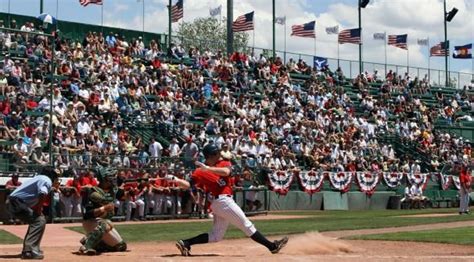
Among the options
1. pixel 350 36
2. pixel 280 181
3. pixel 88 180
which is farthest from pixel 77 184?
pixel 350 36

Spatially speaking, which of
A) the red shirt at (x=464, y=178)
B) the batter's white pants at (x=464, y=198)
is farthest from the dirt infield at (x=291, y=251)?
the red shirt at (x=464, y=178)

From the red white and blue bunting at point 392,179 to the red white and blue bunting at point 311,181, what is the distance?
445 centimetres

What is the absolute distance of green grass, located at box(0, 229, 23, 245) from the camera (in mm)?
17141

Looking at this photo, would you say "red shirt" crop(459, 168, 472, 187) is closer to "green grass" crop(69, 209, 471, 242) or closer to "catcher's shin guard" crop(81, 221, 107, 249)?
"green grass" crop(69, 209, 471, 242)

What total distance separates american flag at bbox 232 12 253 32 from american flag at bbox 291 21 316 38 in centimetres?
436

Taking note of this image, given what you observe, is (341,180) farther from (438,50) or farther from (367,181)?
(438,50)

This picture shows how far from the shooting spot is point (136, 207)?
85.8 ft

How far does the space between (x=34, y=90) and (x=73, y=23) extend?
13.1m

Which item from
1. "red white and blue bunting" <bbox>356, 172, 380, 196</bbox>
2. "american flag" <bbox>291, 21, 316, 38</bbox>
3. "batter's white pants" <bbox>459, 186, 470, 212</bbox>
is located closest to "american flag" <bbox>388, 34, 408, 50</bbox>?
"american flag" <bbox>291, 21, 316, 38</bbox>

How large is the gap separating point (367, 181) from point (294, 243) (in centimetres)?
2411

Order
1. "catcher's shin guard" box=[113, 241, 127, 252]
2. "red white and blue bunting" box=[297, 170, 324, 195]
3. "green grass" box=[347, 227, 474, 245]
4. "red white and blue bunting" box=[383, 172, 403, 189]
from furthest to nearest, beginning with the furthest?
1. "red white and blue bunting" box=[383, 172, 403, 189]
2. "red white and blue bunting" box=[297, 170, 324, 195]
3. "green grass" box=[347, 227, 474, 245]
4. "catcher's shin guard" box=[113, 241, 127, 252]

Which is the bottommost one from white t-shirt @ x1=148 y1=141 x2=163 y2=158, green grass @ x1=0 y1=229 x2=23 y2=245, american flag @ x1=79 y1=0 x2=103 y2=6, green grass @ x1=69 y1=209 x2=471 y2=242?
green grass @ x1=69 y1=209 x2=471 y2=242

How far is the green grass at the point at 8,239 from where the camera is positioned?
56.2 ft

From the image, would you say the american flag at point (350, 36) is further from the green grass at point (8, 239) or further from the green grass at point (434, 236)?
the green grass at point (8, 239)
